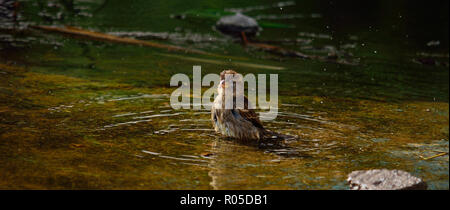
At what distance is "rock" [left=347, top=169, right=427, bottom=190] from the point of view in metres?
4.34

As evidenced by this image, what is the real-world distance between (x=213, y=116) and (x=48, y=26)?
7254 millimetres

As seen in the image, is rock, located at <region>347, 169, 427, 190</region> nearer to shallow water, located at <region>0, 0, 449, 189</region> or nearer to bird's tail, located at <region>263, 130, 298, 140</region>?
shallow water, located at <region>0, 0, 449, 189</region>

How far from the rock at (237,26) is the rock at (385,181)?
8.78 meters

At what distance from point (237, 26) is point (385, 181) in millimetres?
9219

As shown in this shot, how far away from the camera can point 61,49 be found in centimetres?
1055

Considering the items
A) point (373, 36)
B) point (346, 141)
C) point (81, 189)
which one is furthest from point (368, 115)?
point (373, 36)

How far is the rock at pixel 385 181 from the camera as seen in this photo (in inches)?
171

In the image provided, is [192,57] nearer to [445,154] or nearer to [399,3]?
[445,154]

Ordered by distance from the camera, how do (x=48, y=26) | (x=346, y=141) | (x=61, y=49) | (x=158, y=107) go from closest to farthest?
(x=346, y=141) < (x=158, y=107) < (x=61, y=49) < (x=48, y=26)

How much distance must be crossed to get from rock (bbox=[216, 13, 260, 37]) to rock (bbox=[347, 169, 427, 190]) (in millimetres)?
8785

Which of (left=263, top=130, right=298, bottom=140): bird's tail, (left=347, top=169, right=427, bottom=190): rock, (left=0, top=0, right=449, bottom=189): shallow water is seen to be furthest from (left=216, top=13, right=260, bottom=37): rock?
(left=347, top=169, right=427, bottom=190): rock

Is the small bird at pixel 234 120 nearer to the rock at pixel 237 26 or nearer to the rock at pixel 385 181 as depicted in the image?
the rock at pixel 385 181

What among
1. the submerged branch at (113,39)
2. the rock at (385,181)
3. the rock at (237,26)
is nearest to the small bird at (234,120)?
the rock at (385,181)

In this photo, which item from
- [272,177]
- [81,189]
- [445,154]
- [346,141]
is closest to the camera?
[81,189]
